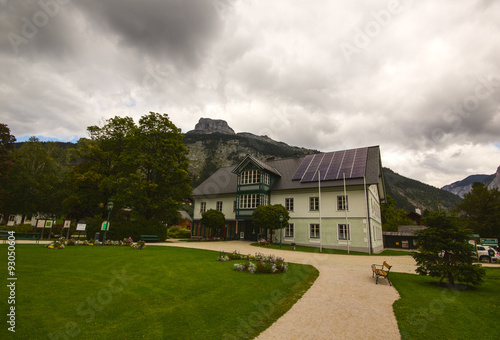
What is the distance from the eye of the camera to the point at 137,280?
30.2ft

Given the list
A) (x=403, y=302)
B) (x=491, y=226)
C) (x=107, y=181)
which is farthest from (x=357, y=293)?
(x=491, y=226)

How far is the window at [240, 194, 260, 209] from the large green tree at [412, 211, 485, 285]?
70.3 feet

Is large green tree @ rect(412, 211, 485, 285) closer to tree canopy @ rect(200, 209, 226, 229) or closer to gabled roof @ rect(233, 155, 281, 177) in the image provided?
gabled roof @ rect(233, 155, 281, 177)

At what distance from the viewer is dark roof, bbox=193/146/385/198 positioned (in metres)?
26.6

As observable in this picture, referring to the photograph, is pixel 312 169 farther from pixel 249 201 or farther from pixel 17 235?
pixel 17 235

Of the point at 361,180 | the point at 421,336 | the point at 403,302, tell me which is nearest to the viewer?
the point at 421,336

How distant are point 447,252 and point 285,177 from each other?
22.9 metres

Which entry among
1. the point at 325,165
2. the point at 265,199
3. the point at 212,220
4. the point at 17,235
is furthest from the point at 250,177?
the point at 17,235

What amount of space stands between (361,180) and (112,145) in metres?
30.9

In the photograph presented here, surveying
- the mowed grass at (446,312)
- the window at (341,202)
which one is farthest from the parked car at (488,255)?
the mowed grass at (446,312)

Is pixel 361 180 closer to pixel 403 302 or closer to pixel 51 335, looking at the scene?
pixel 403 302

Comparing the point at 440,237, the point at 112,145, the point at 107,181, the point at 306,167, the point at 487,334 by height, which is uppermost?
the point at 112,145

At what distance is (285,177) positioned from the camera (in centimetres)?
3325

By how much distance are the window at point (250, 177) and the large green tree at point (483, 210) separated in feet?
129
